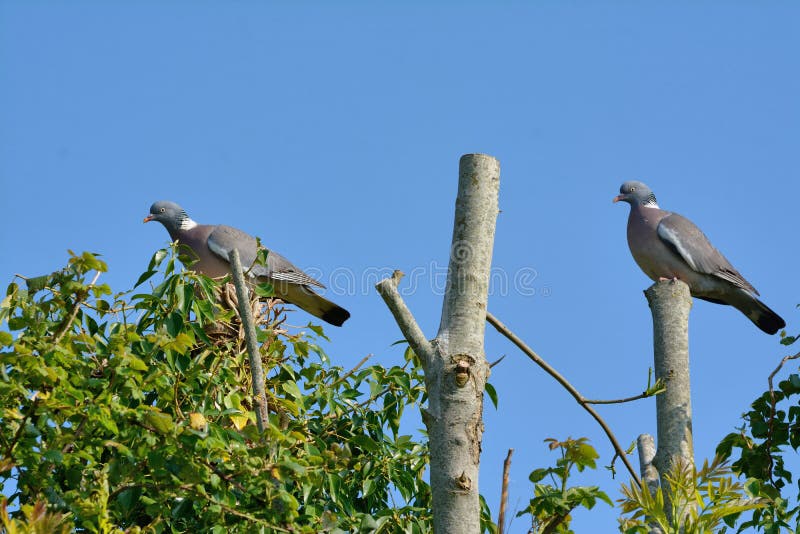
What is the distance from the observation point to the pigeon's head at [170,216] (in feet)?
27.4

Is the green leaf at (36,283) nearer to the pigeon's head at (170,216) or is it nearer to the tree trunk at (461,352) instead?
the tree trunk at (461,352)

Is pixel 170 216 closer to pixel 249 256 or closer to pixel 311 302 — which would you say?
pixel 249 256

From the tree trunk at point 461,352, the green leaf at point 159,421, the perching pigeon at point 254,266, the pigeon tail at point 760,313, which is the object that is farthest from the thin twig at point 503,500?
the pigeon tail at point 760,313

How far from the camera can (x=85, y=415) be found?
3.49m

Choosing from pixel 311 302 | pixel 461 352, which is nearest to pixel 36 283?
pixel 461 352

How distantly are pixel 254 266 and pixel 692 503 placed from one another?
5018 millimetres

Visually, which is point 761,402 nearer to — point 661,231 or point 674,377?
point 674,377

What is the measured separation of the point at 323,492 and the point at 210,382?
2.23 ft

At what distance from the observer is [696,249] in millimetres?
7773

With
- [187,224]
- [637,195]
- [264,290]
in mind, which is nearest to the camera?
[264,290]

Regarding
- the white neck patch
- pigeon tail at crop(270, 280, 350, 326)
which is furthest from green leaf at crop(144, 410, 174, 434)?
the white neck patch

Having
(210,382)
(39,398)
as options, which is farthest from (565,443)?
(39,398)

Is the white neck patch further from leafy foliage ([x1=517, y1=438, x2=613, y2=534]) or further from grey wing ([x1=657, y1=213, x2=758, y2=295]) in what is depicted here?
leafy foliage ([x1=517, y1=438, x2=613, y2=534])

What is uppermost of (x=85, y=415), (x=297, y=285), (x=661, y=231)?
(x=661, y=231)
